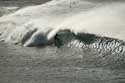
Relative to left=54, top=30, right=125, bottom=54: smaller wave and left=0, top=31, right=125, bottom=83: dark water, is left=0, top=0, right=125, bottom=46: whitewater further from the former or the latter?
left=0, top=31, right=125, bottom=83: dark water

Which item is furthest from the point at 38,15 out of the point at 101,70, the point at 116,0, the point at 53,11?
the point at 101,70

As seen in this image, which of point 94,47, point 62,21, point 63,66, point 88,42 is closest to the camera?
point 63,66

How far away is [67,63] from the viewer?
1702 centimetres

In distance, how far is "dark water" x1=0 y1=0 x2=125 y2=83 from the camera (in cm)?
1491

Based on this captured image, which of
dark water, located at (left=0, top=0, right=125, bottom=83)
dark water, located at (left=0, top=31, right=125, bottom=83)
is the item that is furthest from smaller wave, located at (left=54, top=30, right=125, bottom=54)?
dark water, located at (left=0, top=31, right=125, bottom=83)

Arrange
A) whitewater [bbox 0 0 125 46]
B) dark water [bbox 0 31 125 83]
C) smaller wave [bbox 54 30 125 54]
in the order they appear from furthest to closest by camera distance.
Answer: whitewater [bbox 0 0 125 46] → smaller wave [bbox 54 30 125 54] → dark water [bbox 0 31 125 83]

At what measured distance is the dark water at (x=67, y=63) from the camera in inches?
587

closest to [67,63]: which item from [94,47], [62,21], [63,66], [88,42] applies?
[63,66]

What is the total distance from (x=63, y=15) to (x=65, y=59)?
7.39m

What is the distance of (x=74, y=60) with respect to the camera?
17453 millimetres

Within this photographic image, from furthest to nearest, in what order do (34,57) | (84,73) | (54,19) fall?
(54,19) → (34,57) → (84,73)

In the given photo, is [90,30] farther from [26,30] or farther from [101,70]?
[101,70]

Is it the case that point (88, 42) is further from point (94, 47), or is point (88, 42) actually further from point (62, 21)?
point (62, 21)

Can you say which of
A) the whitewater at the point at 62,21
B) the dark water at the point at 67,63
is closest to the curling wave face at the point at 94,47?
the dark water at the point at 67,63
